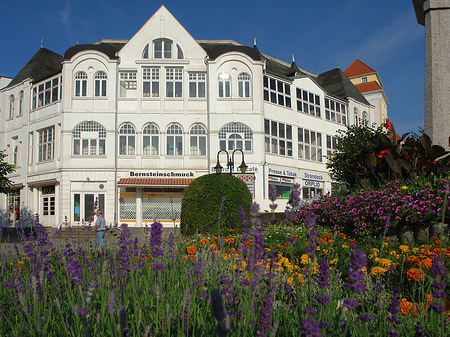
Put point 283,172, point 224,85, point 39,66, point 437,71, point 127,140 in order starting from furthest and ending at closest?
point 39,66 < point 283,172 < point 224,85 < point 127,140 < point 437,71

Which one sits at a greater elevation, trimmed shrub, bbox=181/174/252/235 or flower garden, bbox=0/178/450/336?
trimmed shrub, bbox=181/174/252/235

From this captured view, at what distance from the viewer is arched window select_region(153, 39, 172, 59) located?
2759 centimetres

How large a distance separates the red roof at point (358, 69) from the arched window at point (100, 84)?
43.7 metres

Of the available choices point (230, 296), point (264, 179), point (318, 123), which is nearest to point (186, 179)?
point (264, 179)

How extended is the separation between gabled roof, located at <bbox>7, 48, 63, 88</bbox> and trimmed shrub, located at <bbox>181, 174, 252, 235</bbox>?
2387cm

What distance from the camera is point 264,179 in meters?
26.4

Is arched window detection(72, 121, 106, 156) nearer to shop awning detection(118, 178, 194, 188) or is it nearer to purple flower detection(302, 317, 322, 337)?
shop awning detection(118, 178, 194, 188)

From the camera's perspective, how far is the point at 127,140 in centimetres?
2655

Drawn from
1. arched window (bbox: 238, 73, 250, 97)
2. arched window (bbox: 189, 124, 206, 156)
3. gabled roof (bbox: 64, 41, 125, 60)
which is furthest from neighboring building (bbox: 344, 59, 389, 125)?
gabled roof (bbox: 64, 41, 125, 60)

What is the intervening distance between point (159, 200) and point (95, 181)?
4146 mm

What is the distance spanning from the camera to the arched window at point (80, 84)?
2692 cm

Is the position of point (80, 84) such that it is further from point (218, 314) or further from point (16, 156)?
point (218, 314)

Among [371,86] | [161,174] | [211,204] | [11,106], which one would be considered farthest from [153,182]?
[371,86]

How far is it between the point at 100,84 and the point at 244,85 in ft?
30.7
